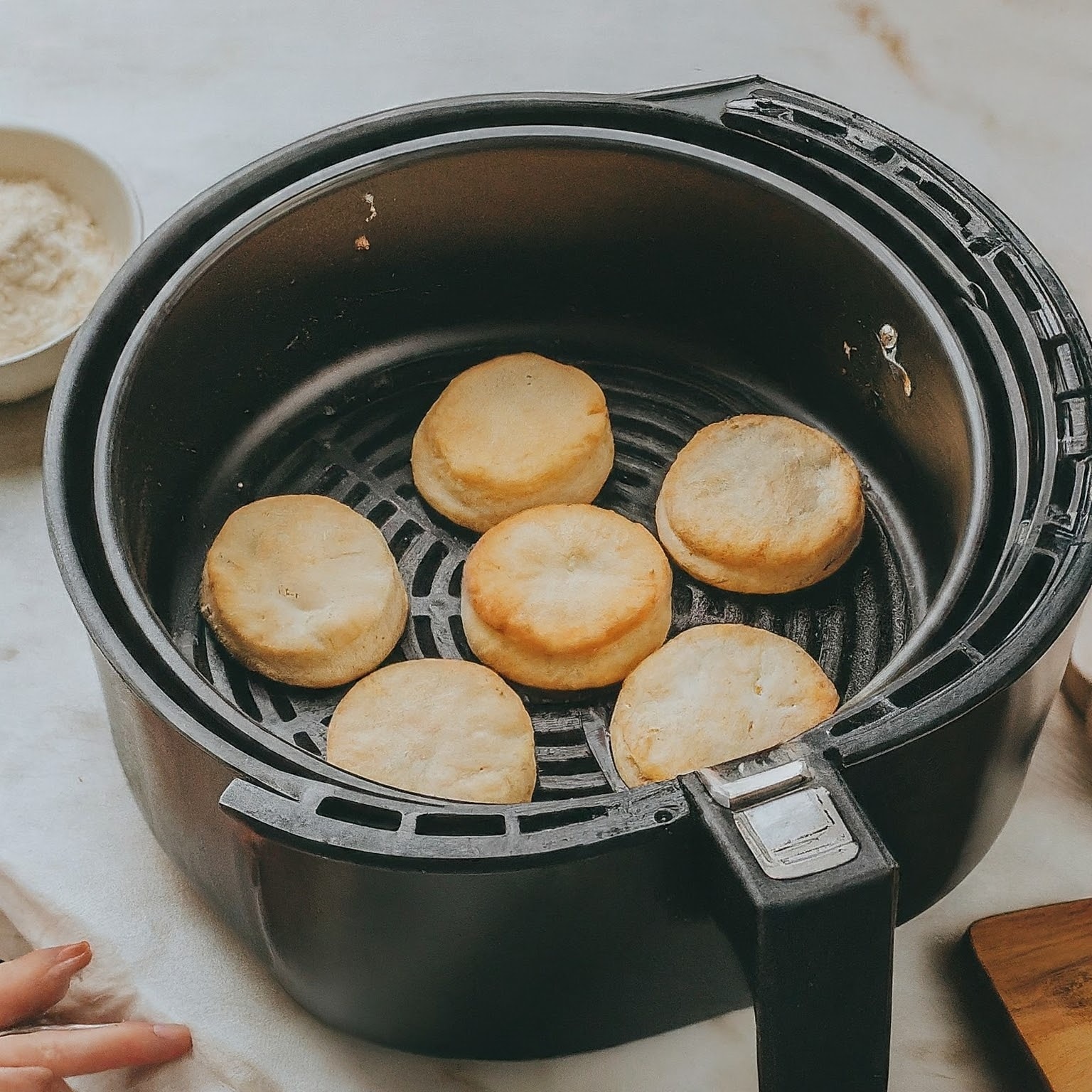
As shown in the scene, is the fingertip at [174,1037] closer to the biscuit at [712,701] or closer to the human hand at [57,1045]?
the human hand at [57,1045]

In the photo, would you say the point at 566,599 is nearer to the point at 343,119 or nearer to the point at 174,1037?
the point at 174,1037

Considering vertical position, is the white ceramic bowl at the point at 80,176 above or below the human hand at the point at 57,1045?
above

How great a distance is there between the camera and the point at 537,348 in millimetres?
1522

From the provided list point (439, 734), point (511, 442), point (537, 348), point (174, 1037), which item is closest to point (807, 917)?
point (439, 734)

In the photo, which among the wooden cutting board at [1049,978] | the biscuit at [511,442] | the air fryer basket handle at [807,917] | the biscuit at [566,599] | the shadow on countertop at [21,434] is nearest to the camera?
the air fryer basket handle at [807,917]

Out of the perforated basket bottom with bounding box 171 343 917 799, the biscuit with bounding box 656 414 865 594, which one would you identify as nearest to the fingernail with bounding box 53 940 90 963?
the perforated basket bottom with bounding box 171 343 917 799

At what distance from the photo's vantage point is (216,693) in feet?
3.23

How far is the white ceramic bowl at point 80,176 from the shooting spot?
1.55 metres

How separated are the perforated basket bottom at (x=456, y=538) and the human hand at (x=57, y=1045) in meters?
0.28

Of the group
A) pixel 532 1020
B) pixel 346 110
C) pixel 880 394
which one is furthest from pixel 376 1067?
pixel 346 110

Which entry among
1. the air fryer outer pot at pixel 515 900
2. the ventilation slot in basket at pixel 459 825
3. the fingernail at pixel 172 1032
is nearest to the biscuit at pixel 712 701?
the air fryer outer pot at pixel 515 900

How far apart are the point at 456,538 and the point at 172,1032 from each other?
1.89ft

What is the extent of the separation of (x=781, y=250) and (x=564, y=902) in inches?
31.8

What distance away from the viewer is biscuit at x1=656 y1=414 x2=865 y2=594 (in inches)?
49.1
